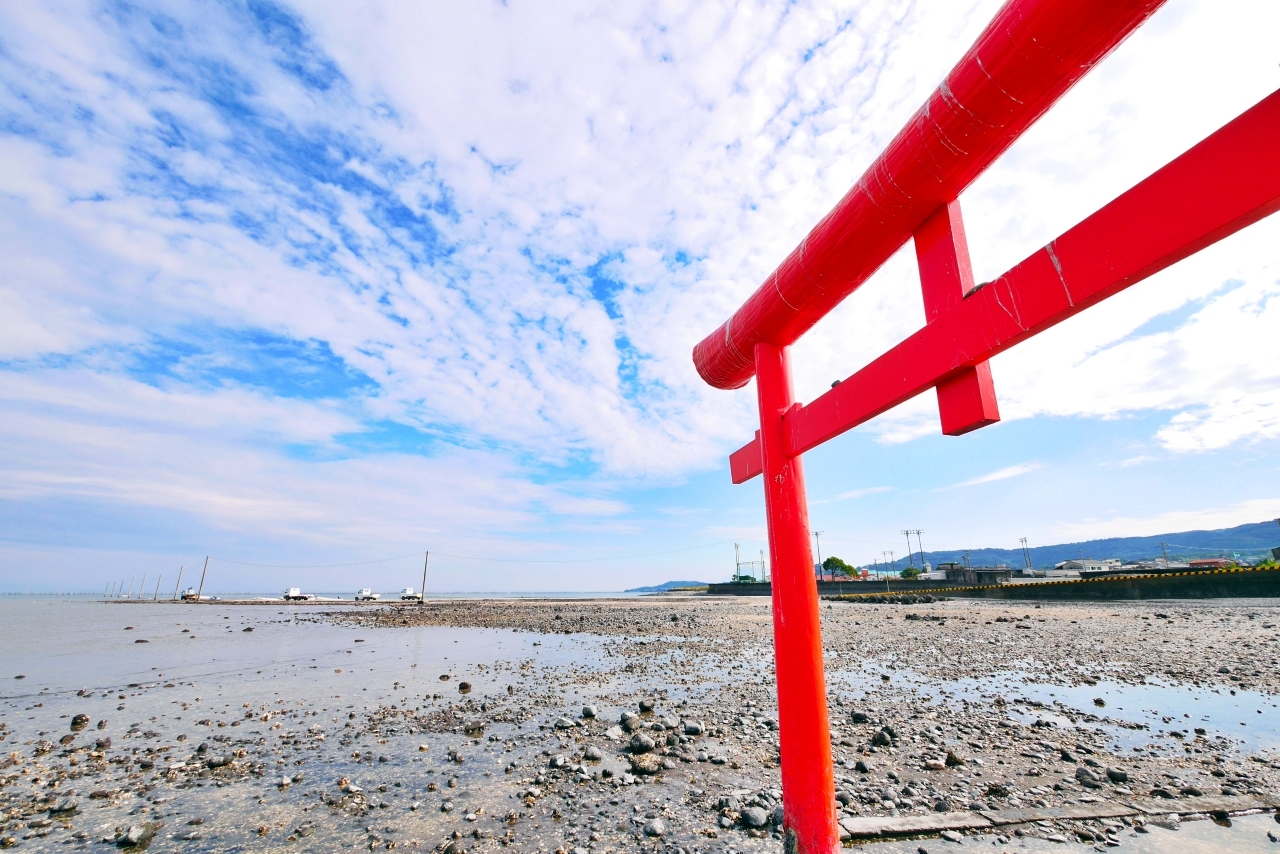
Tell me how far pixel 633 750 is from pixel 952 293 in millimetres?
6121

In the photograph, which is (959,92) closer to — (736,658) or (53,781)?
(53,781)

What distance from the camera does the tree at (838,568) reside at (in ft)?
223

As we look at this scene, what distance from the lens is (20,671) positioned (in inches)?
567

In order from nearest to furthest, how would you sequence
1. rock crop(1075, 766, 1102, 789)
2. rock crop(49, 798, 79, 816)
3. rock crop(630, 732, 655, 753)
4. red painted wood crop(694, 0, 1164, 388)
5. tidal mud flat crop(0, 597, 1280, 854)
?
red painted wood crop(694, 0, 1164, 388) → tidal mud flat crop(0, 597, 1280, 854) → rock crop(1075, 766, 1102, 789) → rock crop(49, 798, 79, 816) → rock crop(630, 732, 655, 753)

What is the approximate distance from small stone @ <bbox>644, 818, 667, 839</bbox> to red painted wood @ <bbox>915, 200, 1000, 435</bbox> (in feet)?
13.4

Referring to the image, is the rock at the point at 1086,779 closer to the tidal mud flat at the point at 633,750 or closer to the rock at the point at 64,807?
the tidal mud flat at the point at 633,750

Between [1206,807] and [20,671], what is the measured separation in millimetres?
24321

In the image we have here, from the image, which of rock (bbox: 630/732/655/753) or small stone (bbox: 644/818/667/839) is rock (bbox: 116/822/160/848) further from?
rock (bbox: 630/732/655/753)

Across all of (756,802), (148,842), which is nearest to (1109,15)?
(756,802)

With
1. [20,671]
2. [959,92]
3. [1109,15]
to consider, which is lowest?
[20,671]

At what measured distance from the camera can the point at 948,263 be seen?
2.27 meters

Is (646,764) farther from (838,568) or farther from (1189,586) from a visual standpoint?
(838,568)

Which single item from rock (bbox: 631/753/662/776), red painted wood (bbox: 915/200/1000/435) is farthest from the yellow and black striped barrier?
red painted wood (bbox: 915/200/1000/435)

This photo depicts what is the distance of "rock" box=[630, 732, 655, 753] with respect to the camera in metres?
6.19
